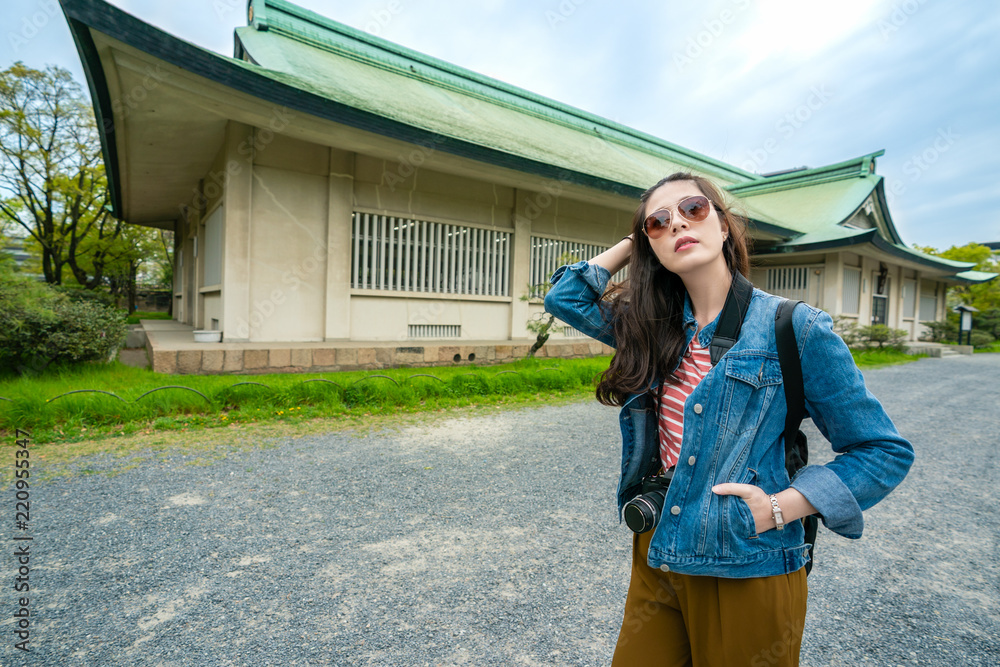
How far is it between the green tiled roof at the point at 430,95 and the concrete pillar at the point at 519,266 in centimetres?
129

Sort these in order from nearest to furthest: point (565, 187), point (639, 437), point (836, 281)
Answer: point (639, 437) < point (565, 187) < point (836, 281)

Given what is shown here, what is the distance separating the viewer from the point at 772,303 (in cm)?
121

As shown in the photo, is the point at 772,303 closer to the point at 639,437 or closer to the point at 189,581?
the point at 639,437

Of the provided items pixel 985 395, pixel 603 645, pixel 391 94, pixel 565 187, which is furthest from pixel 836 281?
pixel 603 645

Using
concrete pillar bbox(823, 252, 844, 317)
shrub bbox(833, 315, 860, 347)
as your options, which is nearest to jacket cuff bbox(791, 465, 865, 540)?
shrub bbox(833, 315, 860, 347)

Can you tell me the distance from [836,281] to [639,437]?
60.2 ft

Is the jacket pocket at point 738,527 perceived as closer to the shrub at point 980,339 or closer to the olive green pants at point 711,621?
the olive green pants at point 711,621

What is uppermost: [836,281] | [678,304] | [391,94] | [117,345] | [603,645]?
[391,94]

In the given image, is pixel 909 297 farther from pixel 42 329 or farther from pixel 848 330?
pixel 42 329

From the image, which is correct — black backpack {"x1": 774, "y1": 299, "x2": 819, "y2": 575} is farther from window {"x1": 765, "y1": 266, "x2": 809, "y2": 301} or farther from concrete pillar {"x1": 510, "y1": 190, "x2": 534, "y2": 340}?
window {"x1": 765, "y1": 266, "x2": 809, "y2": 301}

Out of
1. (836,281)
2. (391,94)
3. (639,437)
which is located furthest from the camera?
(836,281)

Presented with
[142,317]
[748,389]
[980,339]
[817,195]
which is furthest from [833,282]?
[142,317]

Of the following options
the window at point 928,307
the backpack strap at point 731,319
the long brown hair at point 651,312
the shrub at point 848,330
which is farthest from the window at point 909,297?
the backpack strap at point 731,319

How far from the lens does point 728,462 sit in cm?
112
